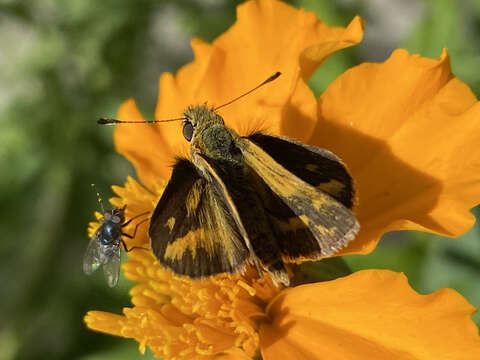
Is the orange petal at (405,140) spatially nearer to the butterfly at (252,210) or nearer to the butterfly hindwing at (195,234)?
the butterfly at (252,210)

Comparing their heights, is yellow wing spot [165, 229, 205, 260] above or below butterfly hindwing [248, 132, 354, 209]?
below

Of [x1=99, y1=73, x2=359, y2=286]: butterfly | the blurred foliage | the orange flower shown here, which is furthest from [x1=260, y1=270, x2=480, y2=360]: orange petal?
the blurred foliage

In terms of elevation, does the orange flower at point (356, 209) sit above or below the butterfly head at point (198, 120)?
below

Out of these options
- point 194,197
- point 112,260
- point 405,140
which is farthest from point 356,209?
point 112,260

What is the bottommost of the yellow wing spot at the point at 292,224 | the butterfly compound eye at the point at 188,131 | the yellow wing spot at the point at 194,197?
the yellow wing spot at the point at 292,224

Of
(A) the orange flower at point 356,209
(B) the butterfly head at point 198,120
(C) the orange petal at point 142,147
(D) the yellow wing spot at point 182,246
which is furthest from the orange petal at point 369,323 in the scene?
(C) the orange petal at point 142,147

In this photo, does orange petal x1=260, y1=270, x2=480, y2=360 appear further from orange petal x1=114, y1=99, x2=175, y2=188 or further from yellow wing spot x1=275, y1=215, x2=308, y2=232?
orange petal x1=114, y1=99, x2=175, y2=188

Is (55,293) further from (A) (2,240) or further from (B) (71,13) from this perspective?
(B) (71,13)
